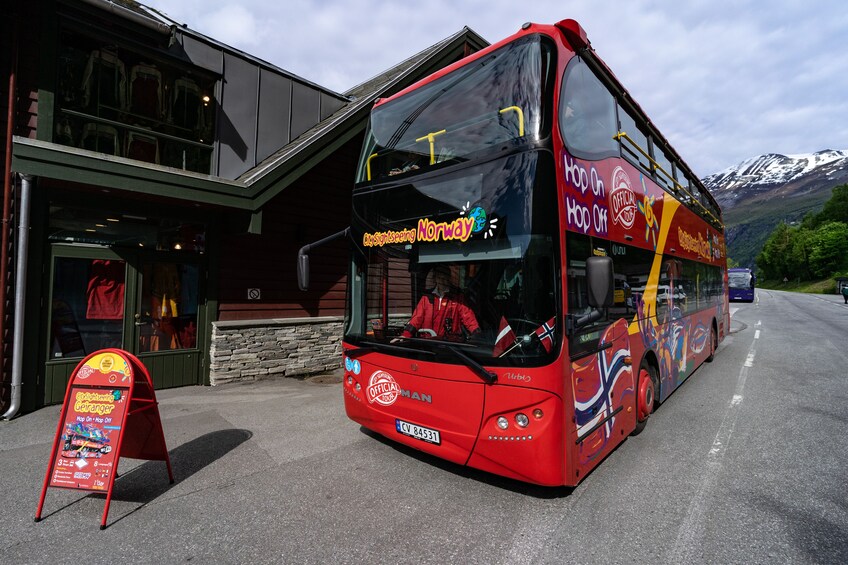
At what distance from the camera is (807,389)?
21.5ft

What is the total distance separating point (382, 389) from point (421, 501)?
100 centimetres

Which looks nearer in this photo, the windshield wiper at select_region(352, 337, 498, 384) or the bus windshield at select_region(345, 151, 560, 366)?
the bus windshield at select_region(345, 151, 560, 366)

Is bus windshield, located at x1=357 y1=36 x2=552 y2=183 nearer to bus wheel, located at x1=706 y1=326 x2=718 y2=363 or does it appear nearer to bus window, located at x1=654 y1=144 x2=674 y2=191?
bus window, located at x1=654 y1=144 x2=674 y2=191

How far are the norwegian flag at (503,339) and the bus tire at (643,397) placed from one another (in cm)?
234

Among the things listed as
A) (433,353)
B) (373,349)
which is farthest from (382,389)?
(433,353)

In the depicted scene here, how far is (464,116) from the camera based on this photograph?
3607 millimetres

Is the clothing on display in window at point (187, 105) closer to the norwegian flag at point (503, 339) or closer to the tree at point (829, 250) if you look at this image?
the norwegian flag at point (503, 339)

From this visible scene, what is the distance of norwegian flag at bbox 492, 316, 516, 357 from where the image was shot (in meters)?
3.02

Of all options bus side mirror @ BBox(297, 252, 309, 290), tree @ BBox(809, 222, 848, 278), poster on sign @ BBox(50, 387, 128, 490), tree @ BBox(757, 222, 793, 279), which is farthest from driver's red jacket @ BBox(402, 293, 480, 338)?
tree @ BBox(757, 222, 793, 279)

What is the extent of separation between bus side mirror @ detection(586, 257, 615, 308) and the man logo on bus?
185cm

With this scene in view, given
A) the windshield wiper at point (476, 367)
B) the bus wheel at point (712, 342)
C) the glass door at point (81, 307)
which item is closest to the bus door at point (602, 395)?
the windshield wiper at point (476, 367)

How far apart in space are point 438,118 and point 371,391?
8.81 feet

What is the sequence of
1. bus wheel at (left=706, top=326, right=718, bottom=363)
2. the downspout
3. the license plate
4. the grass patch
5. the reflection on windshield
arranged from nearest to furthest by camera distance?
the license plate
the downspout
bus wheel at (left=706, top=326, right=718, bottom=363)
the reflection on windshield
the grass patch

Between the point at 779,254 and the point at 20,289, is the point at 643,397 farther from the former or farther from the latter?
the point at 779,254
